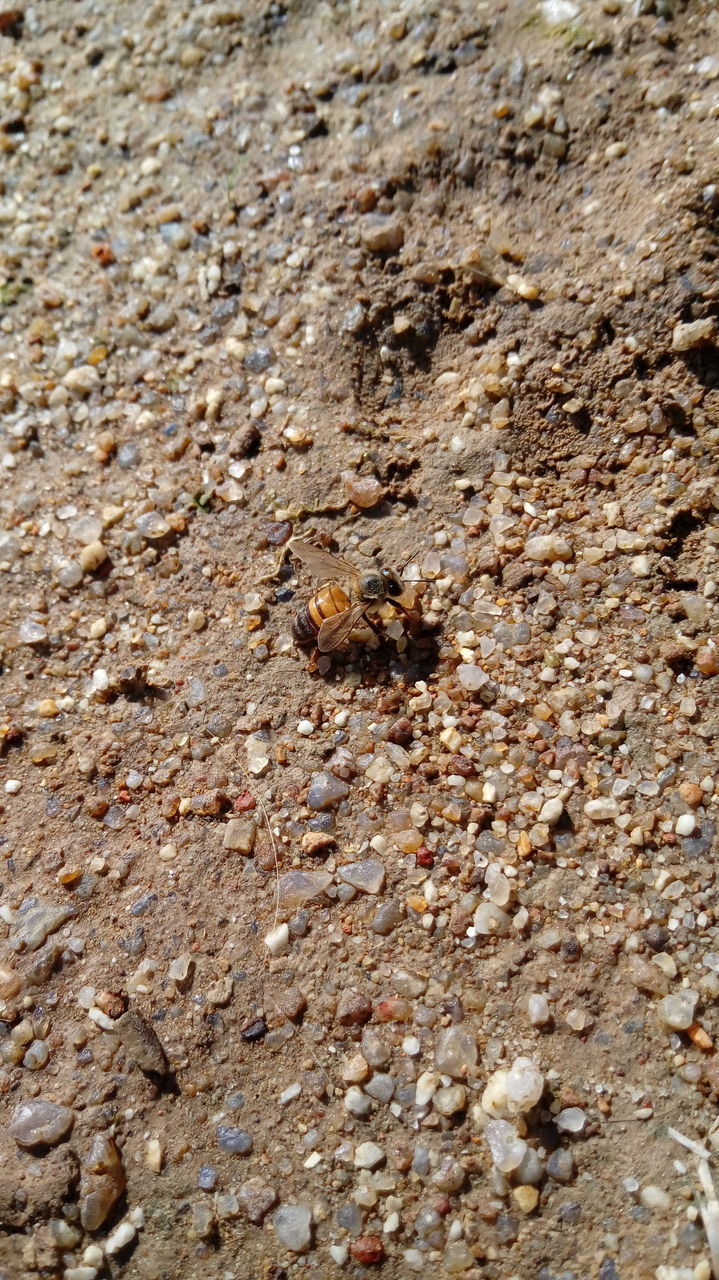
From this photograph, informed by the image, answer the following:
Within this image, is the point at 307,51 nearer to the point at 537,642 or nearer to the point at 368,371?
the point at 368,371

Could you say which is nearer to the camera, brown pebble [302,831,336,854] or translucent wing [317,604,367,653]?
brown pebble [302,831,336,854]

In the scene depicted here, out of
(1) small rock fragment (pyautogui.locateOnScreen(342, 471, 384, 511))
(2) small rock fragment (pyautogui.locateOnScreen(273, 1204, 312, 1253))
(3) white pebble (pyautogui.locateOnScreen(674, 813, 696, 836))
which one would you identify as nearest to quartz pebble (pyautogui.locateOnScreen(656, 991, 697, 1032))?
(3) white pebble (pyautogui.locateOnScreen(674, 813, 696, 836))

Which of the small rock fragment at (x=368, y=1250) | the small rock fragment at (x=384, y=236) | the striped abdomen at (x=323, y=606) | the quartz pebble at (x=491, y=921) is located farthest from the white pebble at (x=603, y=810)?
the small rock fragment at (x=384, y=236)

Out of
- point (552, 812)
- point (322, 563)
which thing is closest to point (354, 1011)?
point (552, 812)

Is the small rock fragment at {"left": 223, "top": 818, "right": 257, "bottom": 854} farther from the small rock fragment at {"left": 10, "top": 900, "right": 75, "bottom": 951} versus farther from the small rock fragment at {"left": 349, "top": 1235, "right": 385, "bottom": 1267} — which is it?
the small rock fragment at {"left": 349, "top": 1235, "right": 385, "bottom": 1267}

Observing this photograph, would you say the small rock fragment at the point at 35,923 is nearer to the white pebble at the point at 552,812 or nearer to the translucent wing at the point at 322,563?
the translucent wing at the point at 322,563

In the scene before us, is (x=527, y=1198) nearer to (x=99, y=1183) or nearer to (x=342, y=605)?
(x=99, y=1183)
